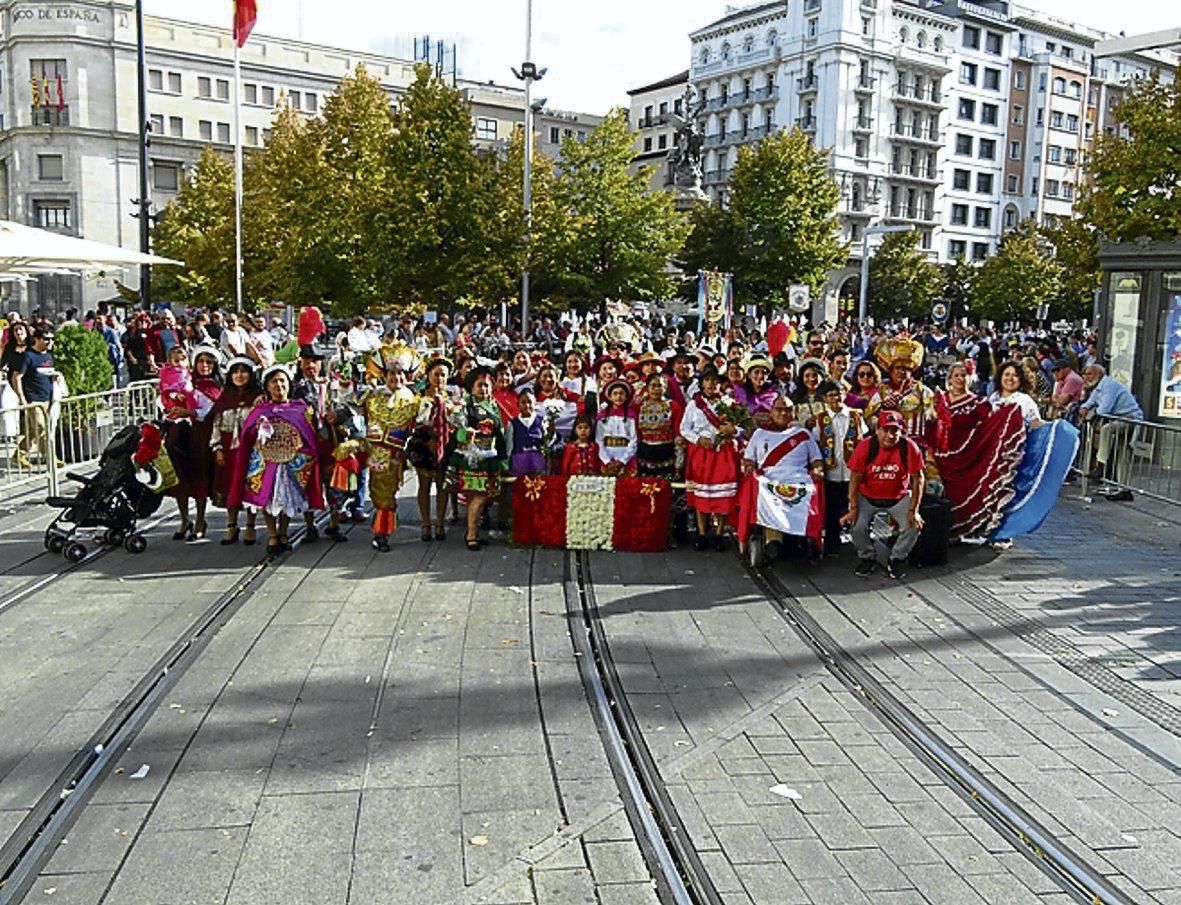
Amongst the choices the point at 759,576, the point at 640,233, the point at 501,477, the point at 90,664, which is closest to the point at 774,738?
the point at 759,576

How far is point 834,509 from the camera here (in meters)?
10.4

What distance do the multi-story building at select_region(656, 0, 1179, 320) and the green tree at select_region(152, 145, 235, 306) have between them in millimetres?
38325

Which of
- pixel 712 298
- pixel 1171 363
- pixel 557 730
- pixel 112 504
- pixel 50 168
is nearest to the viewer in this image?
pixel 557 730

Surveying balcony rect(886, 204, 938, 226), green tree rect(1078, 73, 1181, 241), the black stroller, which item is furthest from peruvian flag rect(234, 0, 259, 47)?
balcony rect(886, 204, 938, 226)

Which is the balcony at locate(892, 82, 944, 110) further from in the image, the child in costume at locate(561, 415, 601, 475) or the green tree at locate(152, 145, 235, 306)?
the child in costume at locate(561, 415, 601, 475)

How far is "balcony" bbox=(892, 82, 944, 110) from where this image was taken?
7575cm

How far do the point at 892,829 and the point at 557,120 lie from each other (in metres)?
92.2

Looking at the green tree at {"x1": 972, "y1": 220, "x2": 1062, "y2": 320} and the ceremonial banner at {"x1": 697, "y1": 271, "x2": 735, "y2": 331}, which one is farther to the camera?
the green tree at {"x1": 972, "y1": 220, "x2": 1062, "y2": 320}

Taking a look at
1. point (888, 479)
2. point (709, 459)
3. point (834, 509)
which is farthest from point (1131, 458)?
point (709, 459)

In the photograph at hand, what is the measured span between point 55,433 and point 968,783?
11.7 m

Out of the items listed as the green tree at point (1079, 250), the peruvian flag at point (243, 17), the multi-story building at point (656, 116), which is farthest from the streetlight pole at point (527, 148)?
the multi-story building at point (656, 116)

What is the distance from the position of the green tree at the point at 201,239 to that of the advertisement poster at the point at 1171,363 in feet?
111

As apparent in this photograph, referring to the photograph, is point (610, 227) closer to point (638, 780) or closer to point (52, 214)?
point (638, 780)

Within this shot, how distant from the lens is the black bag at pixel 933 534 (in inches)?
399
